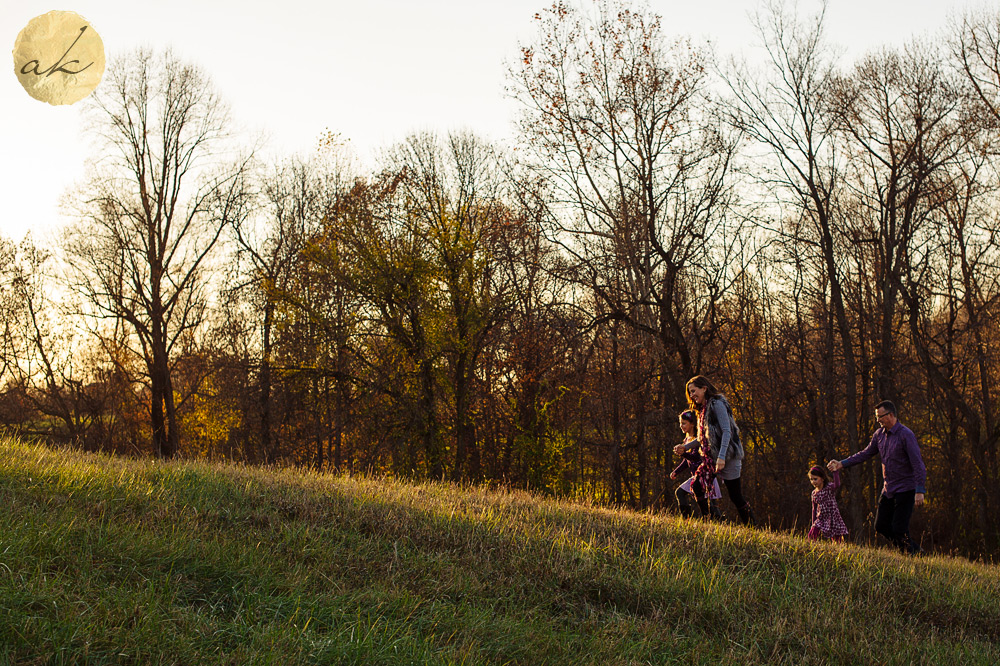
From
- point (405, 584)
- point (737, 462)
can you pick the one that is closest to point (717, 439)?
point (737, 462)

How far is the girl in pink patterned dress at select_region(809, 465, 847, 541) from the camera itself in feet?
32.9

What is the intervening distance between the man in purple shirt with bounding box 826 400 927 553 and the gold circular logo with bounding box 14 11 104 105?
8187mm

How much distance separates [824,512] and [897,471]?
1.45 metres

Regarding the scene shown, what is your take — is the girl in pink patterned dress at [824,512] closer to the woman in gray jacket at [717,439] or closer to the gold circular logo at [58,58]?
the woman in gray jacket at [717,439]

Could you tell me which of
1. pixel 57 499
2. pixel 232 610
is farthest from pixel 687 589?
pixel 57 499

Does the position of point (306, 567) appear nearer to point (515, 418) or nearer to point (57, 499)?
point (57, 499)

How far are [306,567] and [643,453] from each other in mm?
20816

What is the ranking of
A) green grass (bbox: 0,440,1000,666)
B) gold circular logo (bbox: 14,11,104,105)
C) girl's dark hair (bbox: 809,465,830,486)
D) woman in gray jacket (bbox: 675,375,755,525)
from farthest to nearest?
girl's dark hair (bbox: 809,465,830,486)
woman in gray jacket (bbox: 675,375,755,525)
green grass (bbox: 0,440,1000,666)
gold circular logo (bbox: 14,11,104,105)

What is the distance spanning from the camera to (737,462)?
883 centimetres

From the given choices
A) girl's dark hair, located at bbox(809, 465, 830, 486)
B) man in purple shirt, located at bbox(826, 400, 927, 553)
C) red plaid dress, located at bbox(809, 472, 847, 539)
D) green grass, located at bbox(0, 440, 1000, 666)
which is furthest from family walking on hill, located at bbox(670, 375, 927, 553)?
green grass, located at bbox(0, 440, 1000, 666)

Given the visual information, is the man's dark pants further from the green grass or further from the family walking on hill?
the green grass

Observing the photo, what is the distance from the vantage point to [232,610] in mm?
4258

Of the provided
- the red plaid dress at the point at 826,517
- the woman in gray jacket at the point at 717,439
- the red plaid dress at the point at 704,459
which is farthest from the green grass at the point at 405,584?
the red plaid dress at the point at 826,517

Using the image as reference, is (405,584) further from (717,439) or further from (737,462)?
(737,462)
